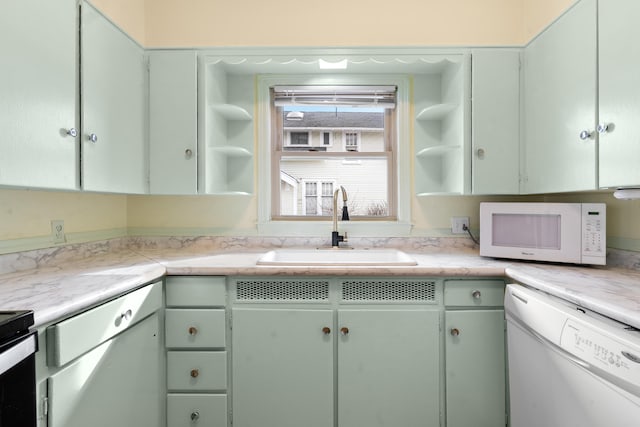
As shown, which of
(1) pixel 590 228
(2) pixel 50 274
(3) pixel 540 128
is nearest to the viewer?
(2) pixel 50 274

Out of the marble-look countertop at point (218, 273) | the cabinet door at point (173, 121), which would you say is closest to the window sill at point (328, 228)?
the marble-look countertop at point (218, 273)

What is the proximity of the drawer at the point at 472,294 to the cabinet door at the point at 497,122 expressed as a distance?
0.59m

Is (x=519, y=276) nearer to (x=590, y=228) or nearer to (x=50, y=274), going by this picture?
(x=590, y=228)

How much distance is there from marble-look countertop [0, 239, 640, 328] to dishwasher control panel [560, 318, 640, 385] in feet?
0.22

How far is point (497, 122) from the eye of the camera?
1.83 meters

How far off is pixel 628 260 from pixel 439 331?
0.95 meters

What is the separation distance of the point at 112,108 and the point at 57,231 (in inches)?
27.0

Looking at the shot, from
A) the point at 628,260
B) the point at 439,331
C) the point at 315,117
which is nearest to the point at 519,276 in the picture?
the point at 439,331

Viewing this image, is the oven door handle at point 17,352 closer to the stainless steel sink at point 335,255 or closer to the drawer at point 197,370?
the drawer at point 197,370

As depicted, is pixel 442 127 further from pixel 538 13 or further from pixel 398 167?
pixel 538 13

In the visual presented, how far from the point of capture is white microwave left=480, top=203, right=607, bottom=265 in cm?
148

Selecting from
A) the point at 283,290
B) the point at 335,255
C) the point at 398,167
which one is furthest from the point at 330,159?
the point at 283,290

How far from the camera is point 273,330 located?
1.54 m

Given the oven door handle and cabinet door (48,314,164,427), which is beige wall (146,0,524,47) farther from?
the oven door handle
